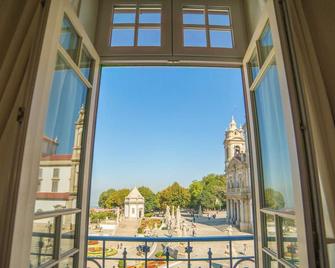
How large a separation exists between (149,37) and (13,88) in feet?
4.65

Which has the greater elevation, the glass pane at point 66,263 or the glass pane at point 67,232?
the glass pane at point 67,232

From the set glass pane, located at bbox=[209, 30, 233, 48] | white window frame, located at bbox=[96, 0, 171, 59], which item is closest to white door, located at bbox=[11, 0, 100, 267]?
white window frame, located at bbox=[96, 0, 171, 59]

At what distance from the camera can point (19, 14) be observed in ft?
3.73

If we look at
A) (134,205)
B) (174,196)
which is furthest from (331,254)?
(174,196)

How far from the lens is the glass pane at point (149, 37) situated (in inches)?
81.8

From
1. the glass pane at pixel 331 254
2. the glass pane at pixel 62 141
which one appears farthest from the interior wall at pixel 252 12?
the glass pane at pixel 331 254

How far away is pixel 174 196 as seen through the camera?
650cm

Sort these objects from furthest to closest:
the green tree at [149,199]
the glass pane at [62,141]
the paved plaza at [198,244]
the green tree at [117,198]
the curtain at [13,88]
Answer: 1. the green tree at [149,199]
2. the green tree at [117,198]
3. the paved plaza at [198,244]
4. the glass pane at [62,141]
5. the curtain at [13,88]

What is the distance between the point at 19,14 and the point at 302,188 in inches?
58.6

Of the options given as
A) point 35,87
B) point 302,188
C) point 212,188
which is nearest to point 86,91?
point 35,87

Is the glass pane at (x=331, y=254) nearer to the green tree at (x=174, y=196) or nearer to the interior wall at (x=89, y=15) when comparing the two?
the interior wall at (x=89, y=15)

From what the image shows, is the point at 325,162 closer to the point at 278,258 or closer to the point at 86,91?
the point at 278,258

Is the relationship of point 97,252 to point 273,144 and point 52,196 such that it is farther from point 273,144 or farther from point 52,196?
point 273,144

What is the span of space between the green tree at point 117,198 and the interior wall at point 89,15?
3480mm
